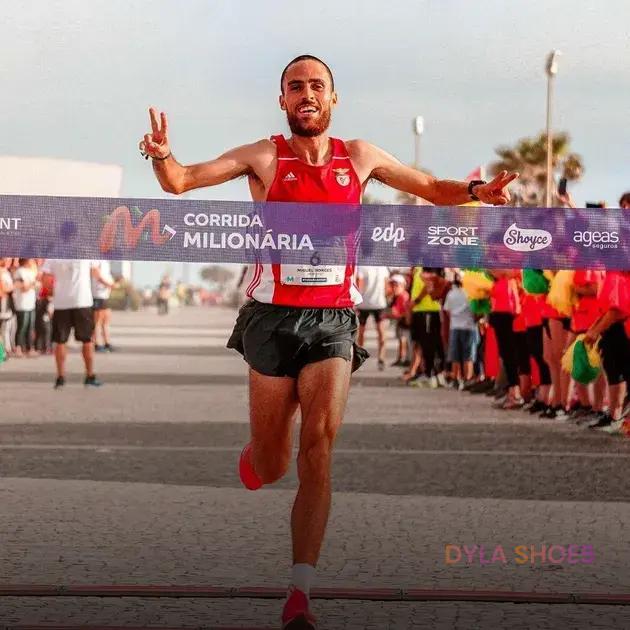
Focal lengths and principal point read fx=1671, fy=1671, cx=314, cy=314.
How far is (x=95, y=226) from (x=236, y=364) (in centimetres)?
2112

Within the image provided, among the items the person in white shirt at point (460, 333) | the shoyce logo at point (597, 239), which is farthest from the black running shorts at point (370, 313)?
the shoyce logo at point (597, 239)

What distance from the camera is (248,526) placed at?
→ 8.54 meters

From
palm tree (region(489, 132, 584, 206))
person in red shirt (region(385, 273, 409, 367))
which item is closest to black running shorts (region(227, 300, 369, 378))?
person in red shirt (region(385, 273, 409, 367))

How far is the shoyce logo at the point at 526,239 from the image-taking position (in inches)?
285

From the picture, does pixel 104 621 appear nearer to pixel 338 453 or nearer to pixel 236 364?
pixel 338 453

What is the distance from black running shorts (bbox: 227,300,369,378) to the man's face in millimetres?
704

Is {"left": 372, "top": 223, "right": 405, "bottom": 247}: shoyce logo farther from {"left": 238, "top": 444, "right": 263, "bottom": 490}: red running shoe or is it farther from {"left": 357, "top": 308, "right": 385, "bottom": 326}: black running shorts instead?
{"left": 357, "top": 308, "right": 385, "bottom": 326}: black running shorts

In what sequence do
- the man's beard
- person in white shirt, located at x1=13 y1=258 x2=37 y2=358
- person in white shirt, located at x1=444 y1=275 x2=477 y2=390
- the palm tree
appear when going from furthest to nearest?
the palm tree
person in white shirt, located at x1=13 y1=258 x2=37 y2=358
person in white shirt, located at x1=444 y1=275 x2=477 y2=390
the man's beard

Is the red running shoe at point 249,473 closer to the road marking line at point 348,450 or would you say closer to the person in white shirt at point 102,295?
the road marking line at point 348,450

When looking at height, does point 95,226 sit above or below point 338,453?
above

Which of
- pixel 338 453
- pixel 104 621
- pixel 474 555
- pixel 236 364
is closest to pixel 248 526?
pixel 474 555

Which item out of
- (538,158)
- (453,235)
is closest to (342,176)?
(453,235)

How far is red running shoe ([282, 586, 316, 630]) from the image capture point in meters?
5.71

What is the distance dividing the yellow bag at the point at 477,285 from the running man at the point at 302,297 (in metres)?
12.7
